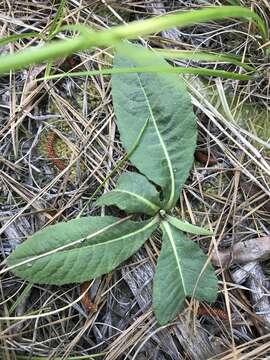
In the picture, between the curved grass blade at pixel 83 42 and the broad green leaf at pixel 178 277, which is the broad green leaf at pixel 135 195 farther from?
the curved grass blade at pixel 83 42

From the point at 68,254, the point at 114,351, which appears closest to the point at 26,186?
the point at 68,254

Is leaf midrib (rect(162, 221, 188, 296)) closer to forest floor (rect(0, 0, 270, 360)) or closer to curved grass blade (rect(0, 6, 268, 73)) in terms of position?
forest floor (rect(0, 0, 270, 360))

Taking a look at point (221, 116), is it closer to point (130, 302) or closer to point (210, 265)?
point (210, 265)

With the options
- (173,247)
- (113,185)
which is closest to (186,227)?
(173,247)

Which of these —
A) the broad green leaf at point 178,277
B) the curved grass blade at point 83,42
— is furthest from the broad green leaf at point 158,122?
the curved grass blade at point 83,42

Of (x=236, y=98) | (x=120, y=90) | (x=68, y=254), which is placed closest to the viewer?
(x=68, y=254)

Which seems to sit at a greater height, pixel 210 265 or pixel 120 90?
pixel 120 90

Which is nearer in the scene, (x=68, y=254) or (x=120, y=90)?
(x=68, y=254)

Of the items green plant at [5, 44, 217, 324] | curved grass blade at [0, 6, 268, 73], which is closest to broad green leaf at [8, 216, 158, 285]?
green plant at [5, 44, 217, 324]

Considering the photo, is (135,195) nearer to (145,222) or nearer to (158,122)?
(145,222)
